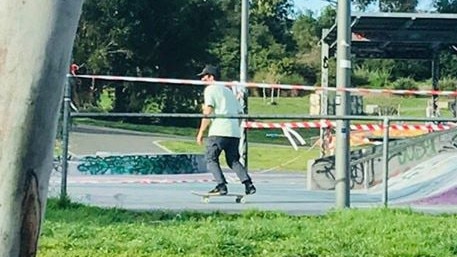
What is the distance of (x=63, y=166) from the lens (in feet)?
37.9

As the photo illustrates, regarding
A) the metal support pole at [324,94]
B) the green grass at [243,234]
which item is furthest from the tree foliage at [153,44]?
the green grass at [243,234]

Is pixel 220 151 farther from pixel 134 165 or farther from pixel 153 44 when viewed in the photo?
pixel 153 44

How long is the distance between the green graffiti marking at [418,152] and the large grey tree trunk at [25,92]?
15.2 m

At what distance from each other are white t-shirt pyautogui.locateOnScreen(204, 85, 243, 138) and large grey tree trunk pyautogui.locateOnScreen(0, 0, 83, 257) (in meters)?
9.67

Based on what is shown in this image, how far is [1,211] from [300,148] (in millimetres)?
32322

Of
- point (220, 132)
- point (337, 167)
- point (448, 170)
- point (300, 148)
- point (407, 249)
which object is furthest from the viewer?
point (300, 148)

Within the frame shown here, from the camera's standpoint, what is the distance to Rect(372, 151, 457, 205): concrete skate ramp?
13.6 m

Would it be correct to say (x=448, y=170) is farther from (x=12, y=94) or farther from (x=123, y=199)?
(x=12, y=94)

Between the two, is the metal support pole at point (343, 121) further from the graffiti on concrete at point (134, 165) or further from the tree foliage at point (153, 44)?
the tree foliage at point (153, 44)

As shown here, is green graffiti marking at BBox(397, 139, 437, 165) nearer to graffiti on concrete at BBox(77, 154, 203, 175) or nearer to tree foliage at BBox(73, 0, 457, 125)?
graffiti on concrete at BBox(77, 154, 203, 175)

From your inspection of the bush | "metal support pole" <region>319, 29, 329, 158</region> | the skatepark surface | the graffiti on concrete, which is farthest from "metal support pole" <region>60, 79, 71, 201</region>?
the bush

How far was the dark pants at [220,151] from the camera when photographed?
42.4 ft

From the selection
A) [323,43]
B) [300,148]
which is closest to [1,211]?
[323,43]

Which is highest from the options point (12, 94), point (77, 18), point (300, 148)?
point (77, 18)
